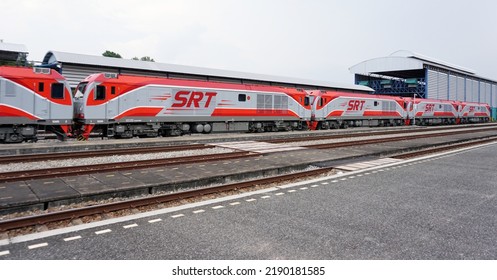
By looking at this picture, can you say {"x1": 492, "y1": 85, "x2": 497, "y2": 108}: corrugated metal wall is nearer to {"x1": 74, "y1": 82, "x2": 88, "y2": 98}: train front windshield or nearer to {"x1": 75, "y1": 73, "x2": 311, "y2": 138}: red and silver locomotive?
{"x1": 75, "y1": 73, "x2": 311, "y2": 138}: red and silver locomotive

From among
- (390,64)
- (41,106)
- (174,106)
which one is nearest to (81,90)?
(41,106)

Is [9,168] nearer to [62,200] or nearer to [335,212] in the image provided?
[62,200]

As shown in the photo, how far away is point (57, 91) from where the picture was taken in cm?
1819

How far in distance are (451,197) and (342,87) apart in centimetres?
4797

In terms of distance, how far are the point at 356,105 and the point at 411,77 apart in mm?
44935

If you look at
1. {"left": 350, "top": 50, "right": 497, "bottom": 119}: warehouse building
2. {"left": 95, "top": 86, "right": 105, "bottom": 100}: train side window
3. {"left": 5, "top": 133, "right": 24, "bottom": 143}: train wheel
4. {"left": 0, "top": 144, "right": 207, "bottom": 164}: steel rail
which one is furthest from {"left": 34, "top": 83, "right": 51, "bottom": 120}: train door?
{"left": 350, "top": 50, "right": 497, "bottom": 119}: warehouse building

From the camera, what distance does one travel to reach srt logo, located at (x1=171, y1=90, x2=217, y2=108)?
22.9 meters

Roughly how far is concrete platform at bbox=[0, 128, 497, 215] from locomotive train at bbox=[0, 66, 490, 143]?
34.5 ft

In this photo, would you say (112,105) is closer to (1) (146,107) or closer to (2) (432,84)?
(1) (146,107)

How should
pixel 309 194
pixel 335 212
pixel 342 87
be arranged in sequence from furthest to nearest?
1. pixel 342 87
2. pixel 309 194
3. pixel 335 212

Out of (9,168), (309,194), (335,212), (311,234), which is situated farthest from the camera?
(9,168)

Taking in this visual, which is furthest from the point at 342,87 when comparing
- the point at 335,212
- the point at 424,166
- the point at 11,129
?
the point at 335,212
